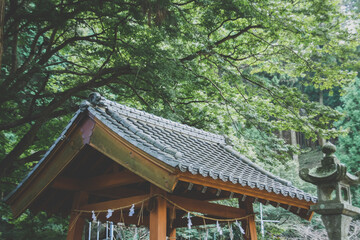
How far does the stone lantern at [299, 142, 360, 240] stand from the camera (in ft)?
14.4

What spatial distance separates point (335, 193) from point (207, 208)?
6.00ft

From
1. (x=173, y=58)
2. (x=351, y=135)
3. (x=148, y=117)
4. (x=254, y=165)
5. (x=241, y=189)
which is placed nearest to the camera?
(x=241, y=189)

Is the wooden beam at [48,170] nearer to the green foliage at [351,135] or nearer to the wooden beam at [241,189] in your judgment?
the wooden beam at [241,189]

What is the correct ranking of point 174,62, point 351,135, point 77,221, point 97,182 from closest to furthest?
point 97,182, point 77,221, point 174,62, point 351,135

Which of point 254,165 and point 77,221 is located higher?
point 254,165

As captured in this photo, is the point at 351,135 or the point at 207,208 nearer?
the point at 207,208

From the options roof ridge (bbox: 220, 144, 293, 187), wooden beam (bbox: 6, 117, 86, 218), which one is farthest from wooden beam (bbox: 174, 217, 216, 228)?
wooden beam (bbox: 6, 117, 86, 218)

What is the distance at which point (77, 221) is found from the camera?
5480mm

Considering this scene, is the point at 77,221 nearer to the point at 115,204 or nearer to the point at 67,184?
the point at 67,184

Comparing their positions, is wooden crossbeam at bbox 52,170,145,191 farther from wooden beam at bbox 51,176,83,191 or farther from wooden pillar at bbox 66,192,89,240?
wooden pillar at bbox 66,192,89,240

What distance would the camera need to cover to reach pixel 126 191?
19.2ft

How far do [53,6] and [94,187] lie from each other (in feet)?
14.0

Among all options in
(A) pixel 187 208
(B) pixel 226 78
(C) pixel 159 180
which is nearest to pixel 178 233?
(B) pixel 226 78

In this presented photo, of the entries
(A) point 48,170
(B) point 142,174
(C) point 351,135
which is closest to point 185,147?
(B) point 142,174
